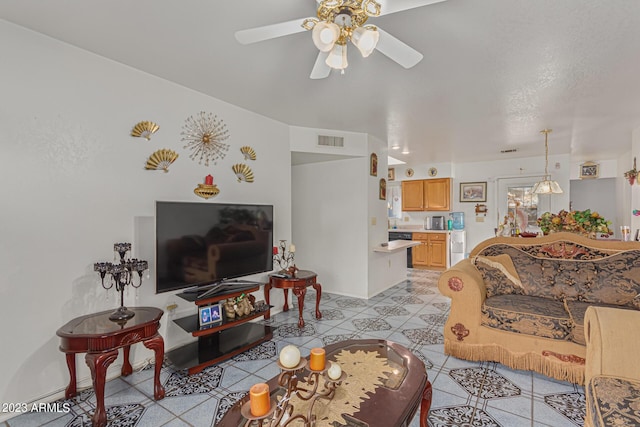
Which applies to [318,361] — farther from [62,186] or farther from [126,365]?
[62,186]

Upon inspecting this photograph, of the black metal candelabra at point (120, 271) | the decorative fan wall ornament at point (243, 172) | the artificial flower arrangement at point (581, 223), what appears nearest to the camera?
the black metal candelabra at point (120, 271)

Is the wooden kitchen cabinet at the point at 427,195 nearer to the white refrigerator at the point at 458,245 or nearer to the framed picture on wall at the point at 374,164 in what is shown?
the white refrigerator at the point at 458,245

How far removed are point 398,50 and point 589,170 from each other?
24.2 ft

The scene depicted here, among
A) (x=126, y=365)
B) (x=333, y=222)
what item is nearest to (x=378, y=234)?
(x=333, y=222)

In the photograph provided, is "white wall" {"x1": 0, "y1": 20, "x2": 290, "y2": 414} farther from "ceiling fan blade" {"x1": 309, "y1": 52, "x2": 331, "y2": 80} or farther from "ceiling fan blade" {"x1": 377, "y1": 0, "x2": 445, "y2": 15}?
"ceiling fan blade" {"x1": 377, "y1": 0, "x2": 445, "y2": 15}

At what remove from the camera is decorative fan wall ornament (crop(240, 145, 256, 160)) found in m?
3.36

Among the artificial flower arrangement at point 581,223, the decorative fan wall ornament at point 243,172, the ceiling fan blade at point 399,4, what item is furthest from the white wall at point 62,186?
the artificial flower arrangement at point 581,223

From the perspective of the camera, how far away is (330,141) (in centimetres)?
426

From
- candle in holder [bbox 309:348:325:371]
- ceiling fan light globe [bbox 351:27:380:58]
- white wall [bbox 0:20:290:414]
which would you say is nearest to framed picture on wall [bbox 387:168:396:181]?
white wall [bbox 0:20:290:414]

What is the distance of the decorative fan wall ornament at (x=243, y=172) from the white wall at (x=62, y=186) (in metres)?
0.68

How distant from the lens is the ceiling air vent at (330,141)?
13.8 ft

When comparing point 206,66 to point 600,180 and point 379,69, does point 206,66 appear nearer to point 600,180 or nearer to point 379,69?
point 379,69

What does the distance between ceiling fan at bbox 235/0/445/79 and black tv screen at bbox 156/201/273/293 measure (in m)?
1.54

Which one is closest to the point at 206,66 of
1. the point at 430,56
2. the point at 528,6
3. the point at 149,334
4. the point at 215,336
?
the point at 430,56
